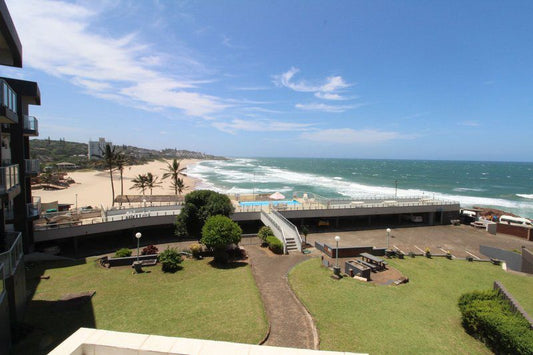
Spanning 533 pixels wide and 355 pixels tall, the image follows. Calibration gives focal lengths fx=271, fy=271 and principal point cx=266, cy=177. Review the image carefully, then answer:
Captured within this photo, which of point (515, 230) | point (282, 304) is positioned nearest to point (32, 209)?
point (282, 304)

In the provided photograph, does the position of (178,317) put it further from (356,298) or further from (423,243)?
(423,243)

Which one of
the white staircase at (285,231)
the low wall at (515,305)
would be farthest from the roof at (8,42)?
the low wall at (515,305)

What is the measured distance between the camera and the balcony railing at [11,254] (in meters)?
9.69

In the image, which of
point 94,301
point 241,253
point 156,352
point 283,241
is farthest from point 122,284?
point 156,352

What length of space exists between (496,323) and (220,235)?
14.5m

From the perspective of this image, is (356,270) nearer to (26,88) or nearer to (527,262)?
(527,262)

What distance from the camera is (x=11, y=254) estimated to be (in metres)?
10.3

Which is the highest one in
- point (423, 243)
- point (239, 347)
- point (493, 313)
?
point (239, 347)

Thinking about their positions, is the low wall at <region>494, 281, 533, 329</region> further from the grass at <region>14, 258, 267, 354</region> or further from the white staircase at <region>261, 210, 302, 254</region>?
the white staircase at <region>261, 210, 302, 254</region>

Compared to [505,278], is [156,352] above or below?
above

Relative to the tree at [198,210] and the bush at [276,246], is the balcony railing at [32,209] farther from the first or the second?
the bush at [276,246]

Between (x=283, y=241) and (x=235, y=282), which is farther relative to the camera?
(x=283, y=241)

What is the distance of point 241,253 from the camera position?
819 inches

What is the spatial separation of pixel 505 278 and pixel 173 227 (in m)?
26.6
